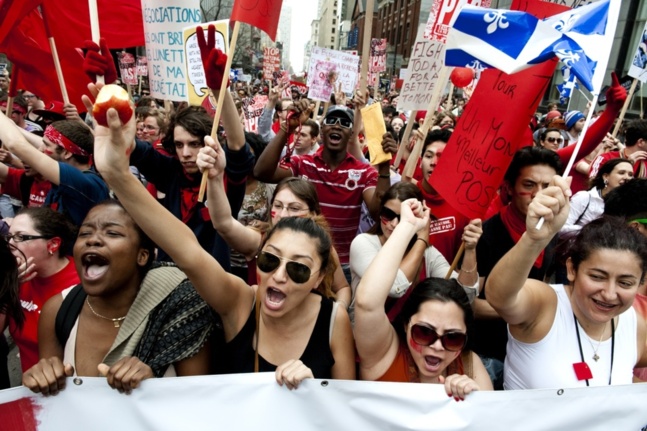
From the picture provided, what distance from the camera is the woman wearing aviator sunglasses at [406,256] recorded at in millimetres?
2422

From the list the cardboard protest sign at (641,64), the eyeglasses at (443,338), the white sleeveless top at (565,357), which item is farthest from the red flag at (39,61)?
the cardboard protest sign at (641,64)

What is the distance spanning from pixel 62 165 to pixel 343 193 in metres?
1.93

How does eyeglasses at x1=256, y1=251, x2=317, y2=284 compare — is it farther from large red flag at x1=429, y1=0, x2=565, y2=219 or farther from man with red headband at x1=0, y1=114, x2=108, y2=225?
man with red headband at x1=0, y1=114, x2=108, y2=225

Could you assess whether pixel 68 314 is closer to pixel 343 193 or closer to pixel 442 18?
pixel 343 193

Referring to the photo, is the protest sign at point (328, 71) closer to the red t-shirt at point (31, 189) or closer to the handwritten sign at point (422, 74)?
the handwritten sign at point (422, 74)

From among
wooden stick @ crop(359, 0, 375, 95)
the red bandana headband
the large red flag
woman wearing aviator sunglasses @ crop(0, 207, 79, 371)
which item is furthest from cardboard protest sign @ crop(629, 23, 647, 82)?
woman wearing aviator sunglasses @ crop(0, 207, 79, 371)

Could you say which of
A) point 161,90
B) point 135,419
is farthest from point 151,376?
point 161,90

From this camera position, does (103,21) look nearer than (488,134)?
No

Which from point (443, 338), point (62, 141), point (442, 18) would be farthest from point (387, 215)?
point (62, 141)

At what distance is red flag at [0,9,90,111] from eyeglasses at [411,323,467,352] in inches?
140

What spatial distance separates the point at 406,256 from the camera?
8.29 ft

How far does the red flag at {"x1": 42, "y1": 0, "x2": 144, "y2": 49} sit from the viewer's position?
3854 millimetres

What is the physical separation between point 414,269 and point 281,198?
86 cm

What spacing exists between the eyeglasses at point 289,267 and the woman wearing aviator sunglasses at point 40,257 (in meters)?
1.08
